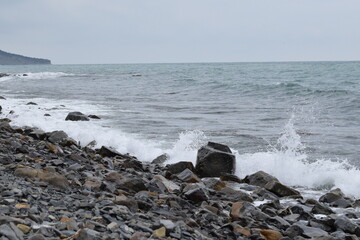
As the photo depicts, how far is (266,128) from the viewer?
1462 centimetres

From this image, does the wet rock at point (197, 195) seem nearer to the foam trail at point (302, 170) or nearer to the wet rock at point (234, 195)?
the wet rock at point (234, 195)

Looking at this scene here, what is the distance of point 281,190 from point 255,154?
2.48 m

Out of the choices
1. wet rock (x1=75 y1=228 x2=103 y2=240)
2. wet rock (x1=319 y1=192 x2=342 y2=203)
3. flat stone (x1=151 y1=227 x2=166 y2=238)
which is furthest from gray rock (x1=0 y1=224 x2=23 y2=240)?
wet rock (x1=319 y1=192 x2=342 y2=203)

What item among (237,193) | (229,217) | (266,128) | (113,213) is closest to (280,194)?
(237,193)

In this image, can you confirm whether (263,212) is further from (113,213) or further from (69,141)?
(69,141)

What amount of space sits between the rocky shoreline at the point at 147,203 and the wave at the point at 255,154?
2.45 feet

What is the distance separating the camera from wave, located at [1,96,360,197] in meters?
8.79

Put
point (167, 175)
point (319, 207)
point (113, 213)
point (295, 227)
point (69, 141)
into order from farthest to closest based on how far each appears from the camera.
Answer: point (69, 141)
point (167, 175)
point (319, 207)
point (295, 227)
point (113, 213)

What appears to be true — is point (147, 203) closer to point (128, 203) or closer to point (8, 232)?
point (128, 203)

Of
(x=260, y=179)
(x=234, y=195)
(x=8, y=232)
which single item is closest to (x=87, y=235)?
(x=8, y=232)

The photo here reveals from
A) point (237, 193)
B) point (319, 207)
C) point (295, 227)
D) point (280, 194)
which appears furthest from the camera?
point (280, 194)

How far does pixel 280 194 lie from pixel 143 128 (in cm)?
711

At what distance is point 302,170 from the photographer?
9.13 m

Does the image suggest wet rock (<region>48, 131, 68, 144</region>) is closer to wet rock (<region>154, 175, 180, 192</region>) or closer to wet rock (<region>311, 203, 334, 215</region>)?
wet rock (<region>154, 175, 180, 192</region>)
